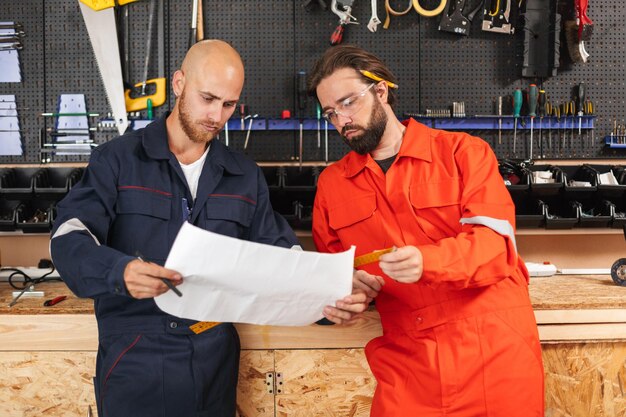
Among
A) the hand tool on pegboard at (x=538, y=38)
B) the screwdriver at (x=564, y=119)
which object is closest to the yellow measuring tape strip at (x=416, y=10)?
the hand tool on pegboard at (x=538, y=38)

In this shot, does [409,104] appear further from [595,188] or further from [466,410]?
[466,410]

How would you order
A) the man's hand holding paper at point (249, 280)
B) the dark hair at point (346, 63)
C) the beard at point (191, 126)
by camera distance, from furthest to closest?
1. the dark hair at point (346, 63)
2. the beard at point (191, 126)
3. the man's hand holding paper at point (249, 280)

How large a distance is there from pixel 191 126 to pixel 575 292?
1.60 m

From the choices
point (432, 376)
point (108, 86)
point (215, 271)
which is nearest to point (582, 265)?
point (432, 376)

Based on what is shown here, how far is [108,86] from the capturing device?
2.84m

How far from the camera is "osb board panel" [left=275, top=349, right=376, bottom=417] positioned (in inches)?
85.1

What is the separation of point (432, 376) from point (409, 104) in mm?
1588

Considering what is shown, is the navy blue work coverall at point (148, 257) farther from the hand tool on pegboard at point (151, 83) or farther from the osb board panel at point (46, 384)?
the hand tool on pegboard at point (151, 83)

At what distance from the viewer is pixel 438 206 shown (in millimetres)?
1819

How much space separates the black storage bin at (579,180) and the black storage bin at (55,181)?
83.6 inches

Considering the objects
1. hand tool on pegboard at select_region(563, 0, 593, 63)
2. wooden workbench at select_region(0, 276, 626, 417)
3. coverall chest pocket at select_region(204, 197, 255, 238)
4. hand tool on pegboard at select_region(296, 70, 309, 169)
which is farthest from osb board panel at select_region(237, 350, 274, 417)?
hand tool on pegboard at select_region(563, 0, 593, 63)

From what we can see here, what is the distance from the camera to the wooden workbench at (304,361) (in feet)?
6.93

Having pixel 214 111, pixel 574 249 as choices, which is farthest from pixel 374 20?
pixel 574 249

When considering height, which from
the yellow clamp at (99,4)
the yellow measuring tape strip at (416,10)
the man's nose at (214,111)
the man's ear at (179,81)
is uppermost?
the yellow clamp at (99,4)
